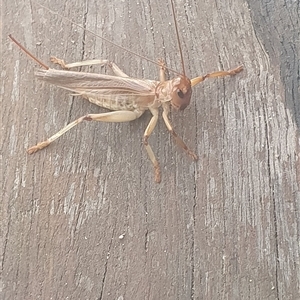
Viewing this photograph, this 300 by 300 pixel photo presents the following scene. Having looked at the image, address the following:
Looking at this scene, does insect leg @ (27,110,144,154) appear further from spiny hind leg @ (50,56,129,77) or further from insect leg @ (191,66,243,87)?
insect leg @ (191,66,243,87)

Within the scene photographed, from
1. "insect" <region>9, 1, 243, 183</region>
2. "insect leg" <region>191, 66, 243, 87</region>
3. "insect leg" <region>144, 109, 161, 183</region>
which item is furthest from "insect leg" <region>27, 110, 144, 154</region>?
"insect leg" <region>191, 66, 243, 87</region>

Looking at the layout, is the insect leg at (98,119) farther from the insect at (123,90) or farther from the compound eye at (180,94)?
the compound eye at (180,94)

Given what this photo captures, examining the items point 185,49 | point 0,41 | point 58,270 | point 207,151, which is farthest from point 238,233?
point 0,41

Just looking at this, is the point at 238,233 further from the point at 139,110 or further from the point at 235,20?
the point at 235,20

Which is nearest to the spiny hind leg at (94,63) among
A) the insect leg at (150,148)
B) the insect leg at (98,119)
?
the insect leg at (98,119)

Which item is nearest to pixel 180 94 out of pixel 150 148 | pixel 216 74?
pixel 216 74

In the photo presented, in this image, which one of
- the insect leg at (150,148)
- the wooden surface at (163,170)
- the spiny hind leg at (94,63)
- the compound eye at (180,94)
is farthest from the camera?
the spiny hind leg at (94,63)
